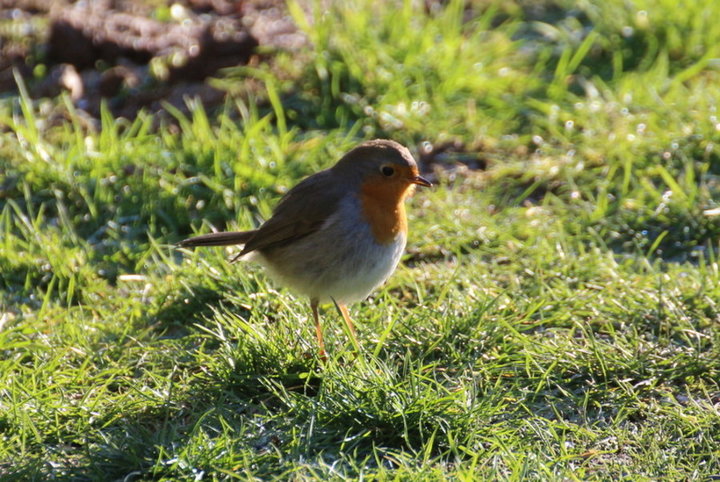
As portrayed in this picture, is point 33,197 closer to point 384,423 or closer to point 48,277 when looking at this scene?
point 48,277

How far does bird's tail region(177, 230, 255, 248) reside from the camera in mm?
4469

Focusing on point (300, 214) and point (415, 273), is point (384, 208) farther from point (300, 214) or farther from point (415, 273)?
point (415, 273)

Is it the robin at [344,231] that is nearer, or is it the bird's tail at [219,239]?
the robin at [344,231]

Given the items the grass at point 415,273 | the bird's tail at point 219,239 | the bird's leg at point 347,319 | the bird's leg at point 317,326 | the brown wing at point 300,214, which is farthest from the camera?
the bird's tail at point 219,239

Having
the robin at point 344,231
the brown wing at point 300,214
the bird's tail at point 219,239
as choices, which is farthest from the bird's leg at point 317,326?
the bird's tail at point 219,239

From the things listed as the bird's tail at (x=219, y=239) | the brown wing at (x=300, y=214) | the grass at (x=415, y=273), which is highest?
the brown wing at (x=300, y=214)

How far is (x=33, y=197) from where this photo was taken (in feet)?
17.9

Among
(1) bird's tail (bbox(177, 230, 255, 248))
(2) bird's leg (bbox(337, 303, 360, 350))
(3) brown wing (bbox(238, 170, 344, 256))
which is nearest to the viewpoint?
(2) bird's leg (bbox(337, 303, 360, 350))

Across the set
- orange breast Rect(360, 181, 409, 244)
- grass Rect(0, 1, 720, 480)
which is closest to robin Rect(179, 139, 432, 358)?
orange breast Rect(360, 181, 409, 244)

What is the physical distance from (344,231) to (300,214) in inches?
8.9

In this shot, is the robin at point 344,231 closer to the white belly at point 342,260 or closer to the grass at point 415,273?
the white belly at point 342,260

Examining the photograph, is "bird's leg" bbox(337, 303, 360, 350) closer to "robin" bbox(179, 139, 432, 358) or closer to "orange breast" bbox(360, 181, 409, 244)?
"robin" bbox(179, 139, 432, 358)

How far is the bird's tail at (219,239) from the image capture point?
4.47 m

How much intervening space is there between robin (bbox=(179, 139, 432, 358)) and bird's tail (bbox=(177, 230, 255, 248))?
2cm
